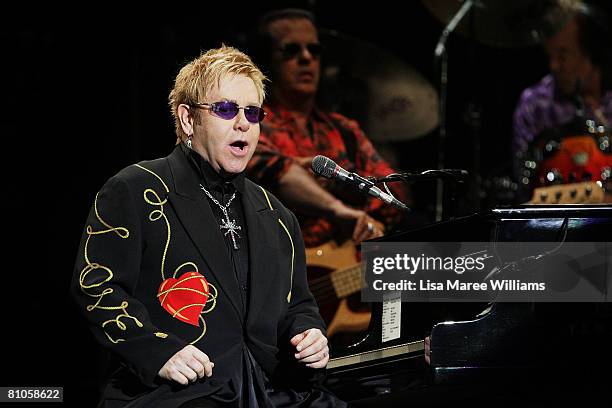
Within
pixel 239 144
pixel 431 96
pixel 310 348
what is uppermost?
pixel 431 96

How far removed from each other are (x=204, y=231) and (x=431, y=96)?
10.9ft

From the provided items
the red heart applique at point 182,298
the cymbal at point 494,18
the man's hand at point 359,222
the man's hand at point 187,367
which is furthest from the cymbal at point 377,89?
the man's hand at point 187,367

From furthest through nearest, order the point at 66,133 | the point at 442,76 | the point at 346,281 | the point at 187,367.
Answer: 1. the point at 442,76
2. the point at 346,281
3. the point at 66,133
4. the point at 187,367

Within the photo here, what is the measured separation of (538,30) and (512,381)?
373 centimetres

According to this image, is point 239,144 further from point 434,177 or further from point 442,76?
point 442,76

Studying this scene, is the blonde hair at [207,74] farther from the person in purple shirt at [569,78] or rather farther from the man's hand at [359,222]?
the person in purple shirt at [569,78]

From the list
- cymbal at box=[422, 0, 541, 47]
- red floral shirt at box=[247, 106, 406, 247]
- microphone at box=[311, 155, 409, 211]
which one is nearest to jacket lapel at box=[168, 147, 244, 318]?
microphone at box=[311, 155, 409, 211]

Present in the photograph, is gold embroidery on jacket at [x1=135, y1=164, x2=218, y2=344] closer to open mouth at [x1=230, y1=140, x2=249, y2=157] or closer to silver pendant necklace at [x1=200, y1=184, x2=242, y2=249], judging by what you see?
silver pendant necklace at [x1=200, y1=184, x2=242, y2=249]

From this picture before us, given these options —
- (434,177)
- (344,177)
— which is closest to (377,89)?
(434,177)

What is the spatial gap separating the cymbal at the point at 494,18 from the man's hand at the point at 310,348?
3534 mm

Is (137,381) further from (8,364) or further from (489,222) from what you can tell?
(8,364)

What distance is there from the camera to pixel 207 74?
2.99 m

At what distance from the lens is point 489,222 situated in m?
3.03

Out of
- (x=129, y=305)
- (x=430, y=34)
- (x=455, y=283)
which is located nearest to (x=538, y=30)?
(x=430, y=34)
